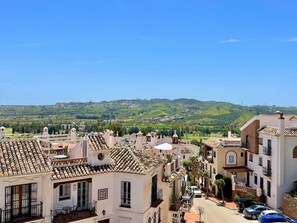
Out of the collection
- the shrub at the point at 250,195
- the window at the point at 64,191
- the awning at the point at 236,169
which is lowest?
the shrub at the point at 250,195

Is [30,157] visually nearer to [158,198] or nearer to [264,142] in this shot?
[158,198]

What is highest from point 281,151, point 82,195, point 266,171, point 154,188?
point 281,151

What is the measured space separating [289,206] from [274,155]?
621 centimetres

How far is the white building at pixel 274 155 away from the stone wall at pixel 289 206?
1.24m

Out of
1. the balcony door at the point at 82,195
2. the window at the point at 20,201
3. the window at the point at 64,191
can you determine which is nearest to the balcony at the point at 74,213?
the balcony door at the point at 82,195

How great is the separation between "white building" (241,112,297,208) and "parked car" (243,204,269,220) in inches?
132

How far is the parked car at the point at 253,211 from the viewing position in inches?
1511

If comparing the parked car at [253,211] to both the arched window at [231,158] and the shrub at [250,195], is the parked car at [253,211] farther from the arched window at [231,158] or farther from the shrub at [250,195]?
the arched window at [231,158]

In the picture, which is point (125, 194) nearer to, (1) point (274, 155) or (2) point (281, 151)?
(2) point (281, 151)

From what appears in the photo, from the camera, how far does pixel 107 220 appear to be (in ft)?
80.4

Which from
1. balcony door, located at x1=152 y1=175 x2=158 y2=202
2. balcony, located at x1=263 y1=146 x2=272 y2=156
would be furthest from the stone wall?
balcony door, located at x1=152 y1=175 x2=158 y2=202

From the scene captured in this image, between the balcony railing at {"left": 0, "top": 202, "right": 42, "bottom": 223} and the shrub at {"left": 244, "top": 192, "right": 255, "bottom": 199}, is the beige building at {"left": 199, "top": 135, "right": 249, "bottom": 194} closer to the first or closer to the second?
the shrub at {"left": 244, "top": 192, "right": 255, "bottom": 199}

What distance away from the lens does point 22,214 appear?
20.5 metres

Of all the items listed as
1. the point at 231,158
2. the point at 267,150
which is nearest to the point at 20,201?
the point at 267,150
